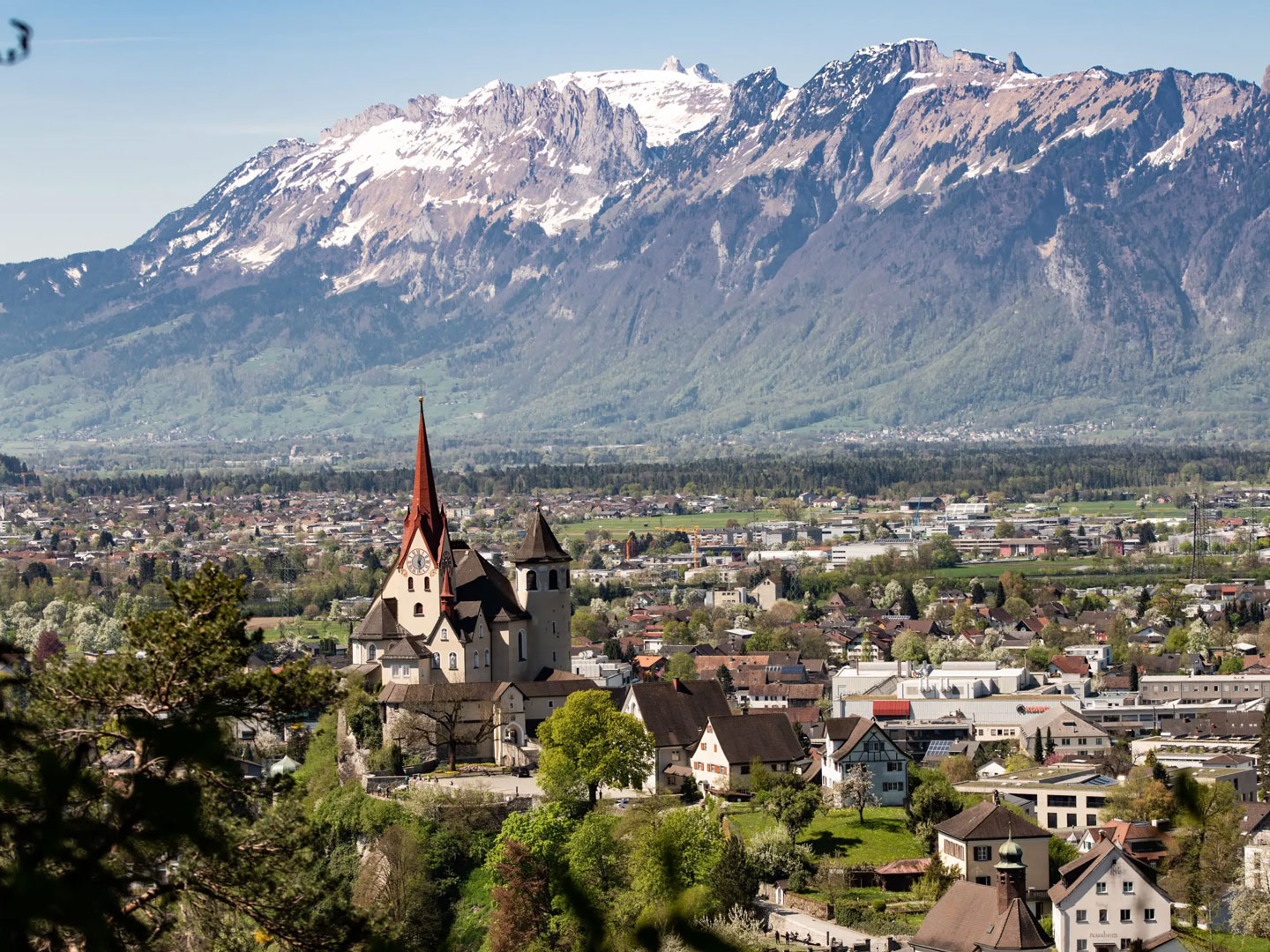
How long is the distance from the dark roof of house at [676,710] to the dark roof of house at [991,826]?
12934 millimetres

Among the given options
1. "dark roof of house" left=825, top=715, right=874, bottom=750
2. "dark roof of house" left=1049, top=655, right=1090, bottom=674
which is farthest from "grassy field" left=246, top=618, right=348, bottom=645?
"dark roof of house" left=825, top=715, right=874, bottom=750

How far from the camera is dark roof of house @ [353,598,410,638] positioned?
6706cm

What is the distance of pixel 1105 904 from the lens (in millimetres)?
46719

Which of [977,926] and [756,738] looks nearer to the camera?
[977,926]

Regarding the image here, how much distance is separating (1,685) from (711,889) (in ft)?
120

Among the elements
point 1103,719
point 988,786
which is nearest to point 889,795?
point 988,786

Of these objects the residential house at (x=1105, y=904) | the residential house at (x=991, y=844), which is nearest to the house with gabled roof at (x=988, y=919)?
the residential house at (x=1105, y=904)

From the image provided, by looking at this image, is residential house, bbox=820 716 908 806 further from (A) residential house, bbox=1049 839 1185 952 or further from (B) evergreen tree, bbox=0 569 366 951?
(B) evergreen tree, bbox=0 569 366 951

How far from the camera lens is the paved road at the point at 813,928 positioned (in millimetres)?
46406

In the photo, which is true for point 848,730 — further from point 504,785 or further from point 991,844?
point 991,844

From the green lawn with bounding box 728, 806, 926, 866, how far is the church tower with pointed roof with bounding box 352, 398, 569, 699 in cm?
1208

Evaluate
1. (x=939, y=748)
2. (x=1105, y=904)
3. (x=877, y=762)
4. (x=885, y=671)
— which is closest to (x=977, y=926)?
(x=1105, y=904)

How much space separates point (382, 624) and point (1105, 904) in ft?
90.1

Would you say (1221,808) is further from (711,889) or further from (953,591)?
(953,591)
